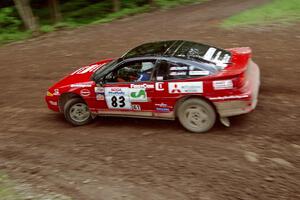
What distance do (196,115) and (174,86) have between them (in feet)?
2.12

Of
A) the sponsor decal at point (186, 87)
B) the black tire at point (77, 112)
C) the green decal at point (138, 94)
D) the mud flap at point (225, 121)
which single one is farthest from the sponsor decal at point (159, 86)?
the black tire at point (77, 112)

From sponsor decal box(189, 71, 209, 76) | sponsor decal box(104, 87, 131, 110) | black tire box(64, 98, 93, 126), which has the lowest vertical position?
black tire box(64, 98, 93, 126)

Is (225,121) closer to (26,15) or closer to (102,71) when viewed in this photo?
(102,71)

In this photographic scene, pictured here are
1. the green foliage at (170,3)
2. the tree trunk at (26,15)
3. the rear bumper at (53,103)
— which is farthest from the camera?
the green foliage at (170,3)

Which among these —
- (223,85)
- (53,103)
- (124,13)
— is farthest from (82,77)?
(124,13)

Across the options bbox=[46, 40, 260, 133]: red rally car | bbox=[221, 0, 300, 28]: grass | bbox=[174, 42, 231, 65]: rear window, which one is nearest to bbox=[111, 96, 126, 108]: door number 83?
bbox=[46, 40, 260, 133]: red rally car

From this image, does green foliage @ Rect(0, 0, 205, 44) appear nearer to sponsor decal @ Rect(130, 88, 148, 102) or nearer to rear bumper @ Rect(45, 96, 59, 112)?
rear bumper @ Rect(45, 96, 59, 112)

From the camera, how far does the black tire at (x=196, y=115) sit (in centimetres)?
712

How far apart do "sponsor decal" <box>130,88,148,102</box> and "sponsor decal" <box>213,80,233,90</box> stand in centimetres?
130

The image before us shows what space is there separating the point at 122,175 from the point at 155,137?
1311mm

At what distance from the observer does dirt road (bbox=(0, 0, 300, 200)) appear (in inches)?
229

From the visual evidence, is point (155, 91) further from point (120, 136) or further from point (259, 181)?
point (259, 181)

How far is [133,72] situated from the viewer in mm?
7535

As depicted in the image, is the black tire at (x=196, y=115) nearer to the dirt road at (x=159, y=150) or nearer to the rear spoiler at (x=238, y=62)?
the dirt road at (x=159, y=150)
